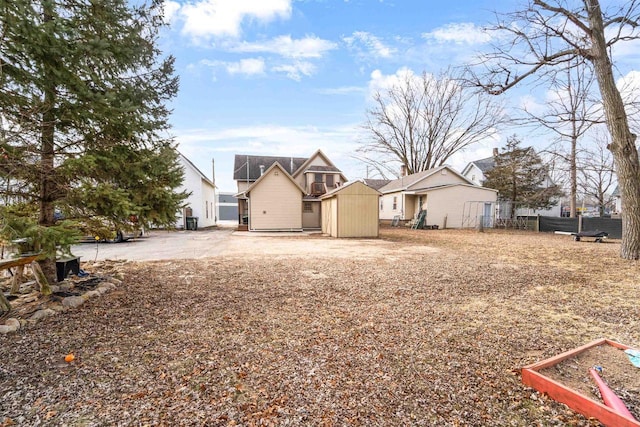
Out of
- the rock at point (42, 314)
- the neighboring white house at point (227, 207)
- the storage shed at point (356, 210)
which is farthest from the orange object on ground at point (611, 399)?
the neighboring white house at point (227, 207)

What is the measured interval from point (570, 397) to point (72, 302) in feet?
19.2

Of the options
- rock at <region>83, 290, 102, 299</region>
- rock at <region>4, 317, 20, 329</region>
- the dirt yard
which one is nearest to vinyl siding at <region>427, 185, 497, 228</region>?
the dirt yard

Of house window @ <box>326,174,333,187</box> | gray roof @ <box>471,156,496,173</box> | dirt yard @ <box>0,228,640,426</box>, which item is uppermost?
gray roof @ <box>471,156,496,173</box>

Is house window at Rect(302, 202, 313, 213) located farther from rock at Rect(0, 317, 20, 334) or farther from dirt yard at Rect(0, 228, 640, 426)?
rock at Rect(0, 317, 20, 334)

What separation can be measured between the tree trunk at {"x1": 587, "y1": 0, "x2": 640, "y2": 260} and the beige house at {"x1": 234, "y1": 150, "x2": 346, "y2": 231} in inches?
558

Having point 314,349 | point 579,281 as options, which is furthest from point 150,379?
point 579,281

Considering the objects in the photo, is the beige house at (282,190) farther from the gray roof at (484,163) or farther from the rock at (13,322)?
the gray roof at (484,163)

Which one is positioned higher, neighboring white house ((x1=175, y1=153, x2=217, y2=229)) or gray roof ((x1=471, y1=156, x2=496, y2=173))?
gray roof ((x1=471, y1=156, x2=496, y2=173))

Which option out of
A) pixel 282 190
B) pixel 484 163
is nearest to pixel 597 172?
pixel 484 163

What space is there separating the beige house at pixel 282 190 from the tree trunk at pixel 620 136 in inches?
558

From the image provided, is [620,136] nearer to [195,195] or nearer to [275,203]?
[275,203]

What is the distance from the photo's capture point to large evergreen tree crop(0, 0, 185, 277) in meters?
3.44

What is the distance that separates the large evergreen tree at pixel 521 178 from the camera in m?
22.5

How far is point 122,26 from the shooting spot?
462 cm
